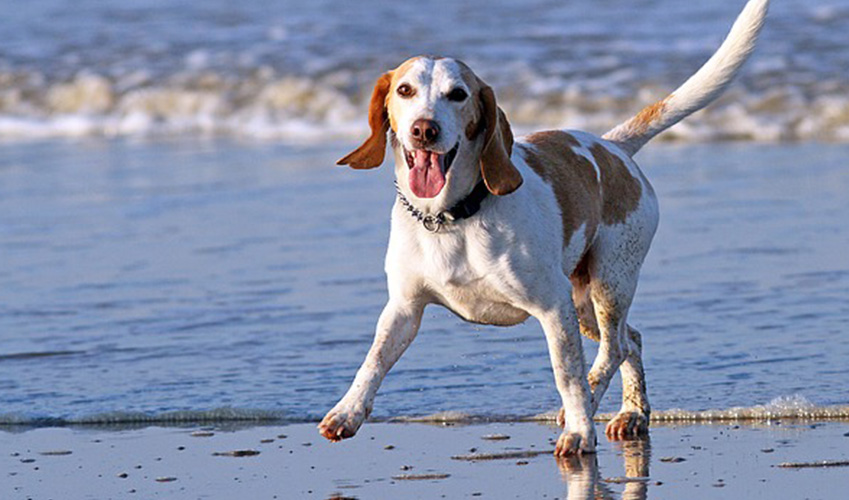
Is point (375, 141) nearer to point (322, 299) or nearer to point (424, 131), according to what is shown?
point (424, 131)

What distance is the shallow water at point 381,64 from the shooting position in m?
14.6

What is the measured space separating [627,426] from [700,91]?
1331mm

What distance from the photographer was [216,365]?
6.84m

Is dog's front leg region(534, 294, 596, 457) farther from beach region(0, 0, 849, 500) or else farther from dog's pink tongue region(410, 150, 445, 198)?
dog's pink tongue region(410, 150, 445, 198)

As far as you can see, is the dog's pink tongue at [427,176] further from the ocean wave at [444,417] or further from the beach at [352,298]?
the ocean wave at [444,417]

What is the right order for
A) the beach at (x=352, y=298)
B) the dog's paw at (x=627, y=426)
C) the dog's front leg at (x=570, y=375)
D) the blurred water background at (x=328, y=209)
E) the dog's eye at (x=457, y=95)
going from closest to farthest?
the dog's eye at (x=457, y=95), the dog's front leg at (x=570, y=375), the beach at (x=352, y=298), the dog's paw at (x=627, y=426), the blurred water background at (x=328, y=209)

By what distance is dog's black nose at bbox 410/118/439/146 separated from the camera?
476 centimetres

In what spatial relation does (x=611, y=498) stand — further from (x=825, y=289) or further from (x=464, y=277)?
(x=825, y=289)

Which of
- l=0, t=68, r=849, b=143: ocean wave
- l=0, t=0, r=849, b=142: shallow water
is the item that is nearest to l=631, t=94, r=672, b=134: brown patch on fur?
l=0, t=68, r=849, b=143: ocean wave

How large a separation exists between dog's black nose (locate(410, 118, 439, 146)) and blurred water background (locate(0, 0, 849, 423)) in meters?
1.51

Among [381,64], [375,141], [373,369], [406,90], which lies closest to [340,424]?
[373,369]

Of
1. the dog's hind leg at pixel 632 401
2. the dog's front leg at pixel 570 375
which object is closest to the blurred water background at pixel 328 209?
the dog's hind leg at pixel 632 401

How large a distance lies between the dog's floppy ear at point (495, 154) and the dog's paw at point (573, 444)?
81 cm

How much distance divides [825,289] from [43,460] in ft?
11.8
